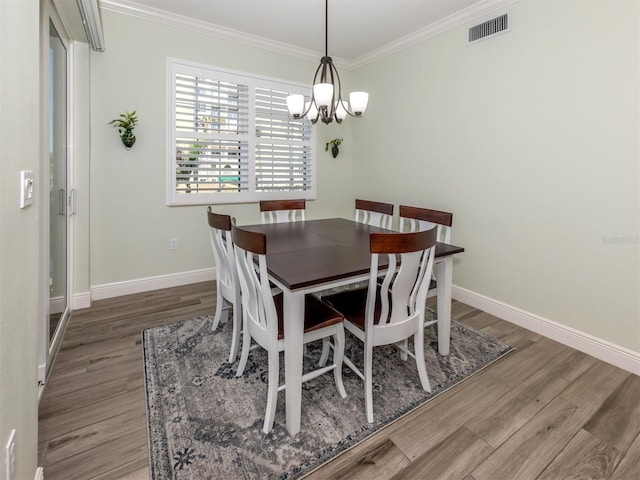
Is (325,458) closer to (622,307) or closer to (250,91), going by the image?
(622,307)

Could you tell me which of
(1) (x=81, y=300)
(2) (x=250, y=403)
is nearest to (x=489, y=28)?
(2) (x=250, y=403)

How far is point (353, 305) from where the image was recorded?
2.06 m

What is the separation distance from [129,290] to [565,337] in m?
3.88

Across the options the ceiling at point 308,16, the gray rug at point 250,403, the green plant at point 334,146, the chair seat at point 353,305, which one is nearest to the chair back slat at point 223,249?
the gray rug at point 250,403

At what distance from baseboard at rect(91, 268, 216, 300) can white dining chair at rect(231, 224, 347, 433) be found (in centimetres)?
205

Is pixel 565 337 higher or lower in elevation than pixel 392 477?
higher

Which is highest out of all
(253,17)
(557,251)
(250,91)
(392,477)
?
(253,17)

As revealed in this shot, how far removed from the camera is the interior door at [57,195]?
226 centimetres

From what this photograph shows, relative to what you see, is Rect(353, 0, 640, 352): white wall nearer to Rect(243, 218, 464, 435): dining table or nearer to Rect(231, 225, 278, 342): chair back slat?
Rect(243, 218, 464, 435): dining table

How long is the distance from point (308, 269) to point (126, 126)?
2485 mm

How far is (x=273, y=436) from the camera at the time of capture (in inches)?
64.7

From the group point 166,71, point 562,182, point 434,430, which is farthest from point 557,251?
point 166,71

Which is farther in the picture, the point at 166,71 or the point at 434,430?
Result: the point at 166,71

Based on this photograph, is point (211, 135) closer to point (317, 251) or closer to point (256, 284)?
point (317, 251)
